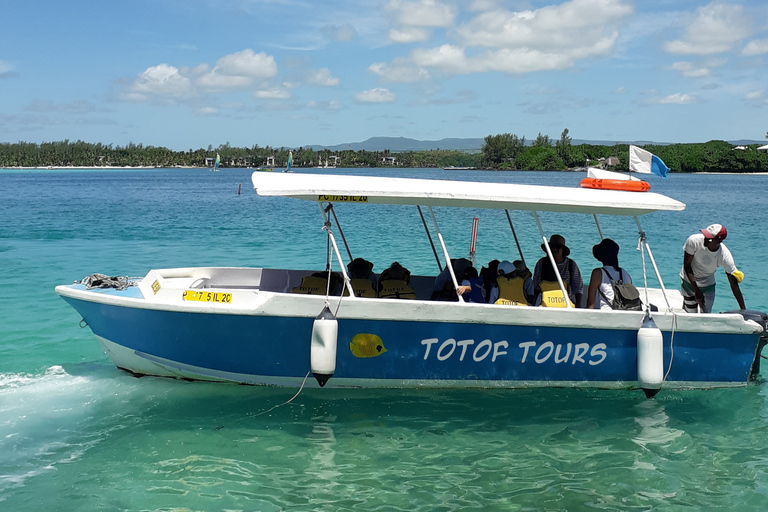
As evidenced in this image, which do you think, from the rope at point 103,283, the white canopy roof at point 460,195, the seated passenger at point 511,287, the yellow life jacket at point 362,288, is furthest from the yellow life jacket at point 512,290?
the rope at point 103,283

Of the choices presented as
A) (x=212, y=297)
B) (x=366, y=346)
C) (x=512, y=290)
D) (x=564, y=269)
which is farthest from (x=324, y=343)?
(x=564, y=269)

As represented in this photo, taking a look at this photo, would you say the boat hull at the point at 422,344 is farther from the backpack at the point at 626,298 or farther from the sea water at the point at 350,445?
the sea water at the point at 350,445

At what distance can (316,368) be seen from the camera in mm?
6500

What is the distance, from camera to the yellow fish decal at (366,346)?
674 cm

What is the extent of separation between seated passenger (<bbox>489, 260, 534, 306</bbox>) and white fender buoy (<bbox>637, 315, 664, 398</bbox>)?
1260mm

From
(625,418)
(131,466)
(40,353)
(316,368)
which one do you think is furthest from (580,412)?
(40,353)

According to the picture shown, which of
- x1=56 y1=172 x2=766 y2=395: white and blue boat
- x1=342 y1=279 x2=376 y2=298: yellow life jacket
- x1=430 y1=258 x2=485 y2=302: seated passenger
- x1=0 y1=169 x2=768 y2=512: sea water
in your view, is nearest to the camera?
x1=0 y1=169 x2=768 y2=512: sea water

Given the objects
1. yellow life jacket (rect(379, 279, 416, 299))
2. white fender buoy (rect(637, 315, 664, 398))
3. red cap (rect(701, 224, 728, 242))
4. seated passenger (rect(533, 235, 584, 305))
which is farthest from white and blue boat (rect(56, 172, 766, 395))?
red cap (rect(701, 224, 728, 242))

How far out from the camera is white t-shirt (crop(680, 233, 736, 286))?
7812 millimetres

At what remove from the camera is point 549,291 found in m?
7.32

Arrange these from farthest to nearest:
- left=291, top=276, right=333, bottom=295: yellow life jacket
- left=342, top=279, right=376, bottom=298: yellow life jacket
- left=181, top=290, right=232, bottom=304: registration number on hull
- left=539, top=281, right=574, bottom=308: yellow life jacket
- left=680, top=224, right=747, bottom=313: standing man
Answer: left=680, top=224, right=747, bottom=313: standing man → left=291, top=276, right=333, bottom=295: yellow life jacket → left=342, top=279, right=376, bottom=298: yellow life jacket → left=539, top=281, right=574, bottom=308: yellow life jacket → left=181, top=290, right=232, bottom=304: registration number on hull

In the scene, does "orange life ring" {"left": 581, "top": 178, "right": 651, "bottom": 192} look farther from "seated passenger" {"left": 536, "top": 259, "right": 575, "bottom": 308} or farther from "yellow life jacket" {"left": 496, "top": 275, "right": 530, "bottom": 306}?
"yellow life jacket" {"left": 496, "top": 275, "right": 530, "bottom": 306}

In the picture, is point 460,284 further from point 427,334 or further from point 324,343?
point 324,343

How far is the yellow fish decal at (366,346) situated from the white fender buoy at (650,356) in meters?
2.65
